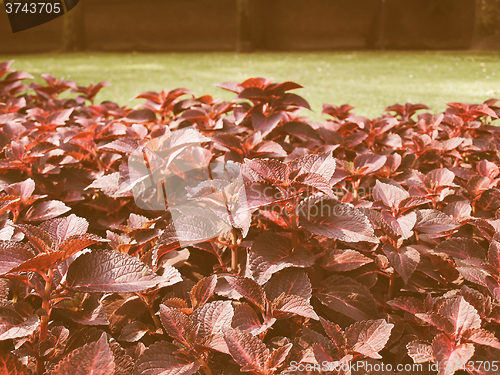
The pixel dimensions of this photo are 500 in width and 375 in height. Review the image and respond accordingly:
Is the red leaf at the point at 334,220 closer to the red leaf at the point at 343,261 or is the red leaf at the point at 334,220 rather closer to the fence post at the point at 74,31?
the red leaf at the point at 343,261

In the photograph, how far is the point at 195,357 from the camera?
78cm

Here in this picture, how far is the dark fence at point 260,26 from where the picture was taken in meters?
11.8

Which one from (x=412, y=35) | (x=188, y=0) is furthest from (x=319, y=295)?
(x=188, y=0)

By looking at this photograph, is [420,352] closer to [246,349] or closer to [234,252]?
[246,349]

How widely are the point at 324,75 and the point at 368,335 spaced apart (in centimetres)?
673

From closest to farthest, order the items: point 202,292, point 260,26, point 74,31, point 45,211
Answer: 1. point 202,292
2. point 45,211
3. point 260,26
4. point 74,31

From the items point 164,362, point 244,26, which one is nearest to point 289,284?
point 164,362

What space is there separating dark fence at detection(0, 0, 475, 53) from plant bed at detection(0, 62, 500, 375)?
11.0 metres

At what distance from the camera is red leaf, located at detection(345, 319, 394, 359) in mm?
792

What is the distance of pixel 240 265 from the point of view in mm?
1008

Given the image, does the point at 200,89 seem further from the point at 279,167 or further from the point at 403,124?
the point at 279,167

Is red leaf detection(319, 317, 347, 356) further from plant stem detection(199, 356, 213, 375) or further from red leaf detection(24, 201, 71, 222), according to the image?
red leaf detection(24, 201, 71, 222)

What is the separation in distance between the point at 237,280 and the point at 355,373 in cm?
25

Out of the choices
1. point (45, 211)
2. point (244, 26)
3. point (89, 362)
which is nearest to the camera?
point (89, 362)
